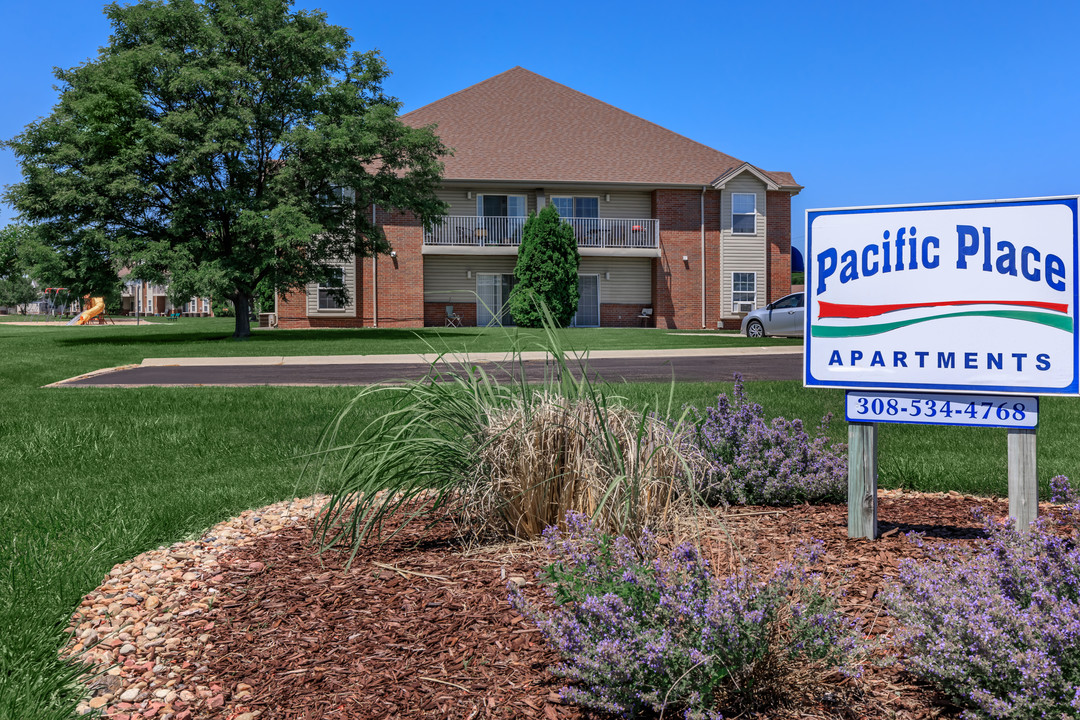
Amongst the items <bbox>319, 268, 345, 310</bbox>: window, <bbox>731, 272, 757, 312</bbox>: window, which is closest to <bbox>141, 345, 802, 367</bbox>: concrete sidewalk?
<bbox>319, 268, 345, 310</bbox>: window

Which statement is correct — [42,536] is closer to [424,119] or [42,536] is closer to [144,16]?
[144,16]

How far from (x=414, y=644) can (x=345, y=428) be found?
4.96 m

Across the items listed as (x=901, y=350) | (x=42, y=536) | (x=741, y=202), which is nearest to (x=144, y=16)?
(x=741, y=202)

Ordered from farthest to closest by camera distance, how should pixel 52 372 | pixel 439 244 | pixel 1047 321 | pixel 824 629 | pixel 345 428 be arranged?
pixel 439 244 < pixel 52 372 < pixel 345 428 < pixel 1047 321 < pixel 824 629

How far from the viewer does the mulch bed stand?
2.48 m

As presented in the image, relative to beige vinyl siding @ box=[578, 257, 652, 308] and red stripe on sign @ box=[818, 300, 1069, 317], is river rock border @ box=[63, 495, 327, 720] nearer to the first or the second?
red stripe on sign @ box=[818, 300, 1069, 317]

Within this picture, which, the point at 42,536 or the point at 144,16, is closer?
the point at 42,536

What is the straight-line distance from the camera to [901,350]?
3689 mm

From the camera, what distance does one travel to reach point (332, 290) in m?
28.5

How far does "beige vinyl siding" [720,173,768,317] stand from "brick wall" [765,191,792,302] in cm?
44

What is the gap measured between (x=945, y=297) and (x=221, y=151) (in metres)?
24.0

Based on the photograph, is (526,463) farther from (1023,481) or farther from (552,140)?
(552,140)

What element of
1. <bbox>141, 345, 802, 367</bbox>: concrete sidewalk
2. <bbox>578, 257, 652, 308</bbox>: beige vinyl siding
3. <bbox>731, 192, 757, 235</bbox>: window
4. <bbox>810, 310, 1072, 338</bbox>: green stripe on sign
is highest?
<bbox>731, 192, 757, 235</bbox>: window

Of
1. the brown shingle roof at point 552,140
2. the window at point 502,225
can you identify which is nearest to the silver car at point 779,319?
the brown shingle roof at point 552,140
